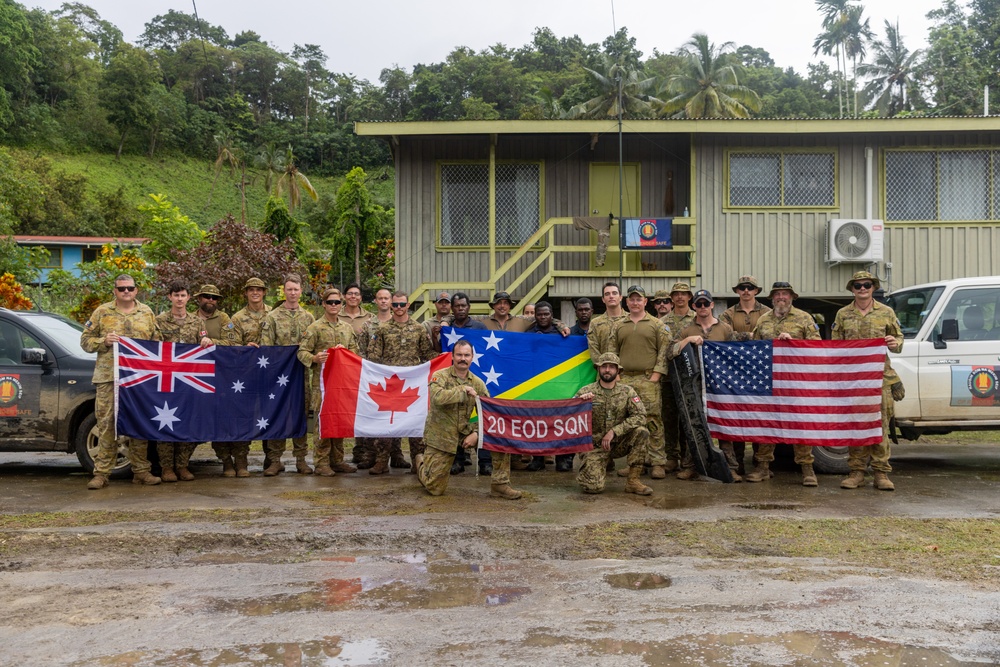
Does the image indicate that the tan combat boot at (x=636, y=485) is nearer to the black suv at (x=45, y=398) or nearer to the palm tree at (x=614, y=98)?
the black suv at (x=45, y=398)

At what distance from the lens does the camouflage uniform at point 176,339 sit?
30.6ft

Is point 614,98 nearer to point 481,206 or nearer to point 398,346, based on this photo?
point 481,206

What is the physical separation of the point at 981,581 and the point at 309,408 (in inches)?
259

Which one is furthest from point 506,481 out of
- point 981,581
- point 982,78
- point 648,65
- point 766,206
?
point 648,65

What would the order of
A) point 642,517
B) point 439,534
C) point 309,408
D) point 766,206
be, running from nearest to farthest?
point 439,534, point 642,517, point 309,408, point 766,206

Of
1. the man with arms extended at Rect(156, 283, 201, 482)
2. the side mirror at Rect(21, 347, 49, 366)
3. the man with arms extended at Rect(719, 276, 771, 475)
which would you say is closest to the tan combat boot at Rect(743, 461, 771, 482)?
Answer: the man with arms extended at Rect(719, 276, 771, 475)

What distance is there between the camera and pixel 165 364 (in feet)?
30.7

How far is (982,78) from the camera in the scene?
47156 mm

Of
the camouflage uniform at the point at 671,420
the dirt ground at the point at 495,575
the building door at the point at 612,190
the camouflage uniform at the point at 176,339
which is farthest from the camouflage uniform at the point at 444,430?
the building door at the point at 612,190

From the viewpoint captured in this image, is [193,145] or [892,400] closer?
[892,400]

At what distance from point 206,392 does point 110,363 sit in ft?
3.16

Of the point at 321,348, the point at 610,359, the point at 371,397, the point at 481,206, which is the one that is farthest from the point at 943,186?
the point at 321,348

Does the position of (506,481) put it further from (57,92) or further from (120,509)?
(57,92)

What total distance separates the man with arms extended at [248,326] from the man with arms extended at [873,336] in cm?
601
